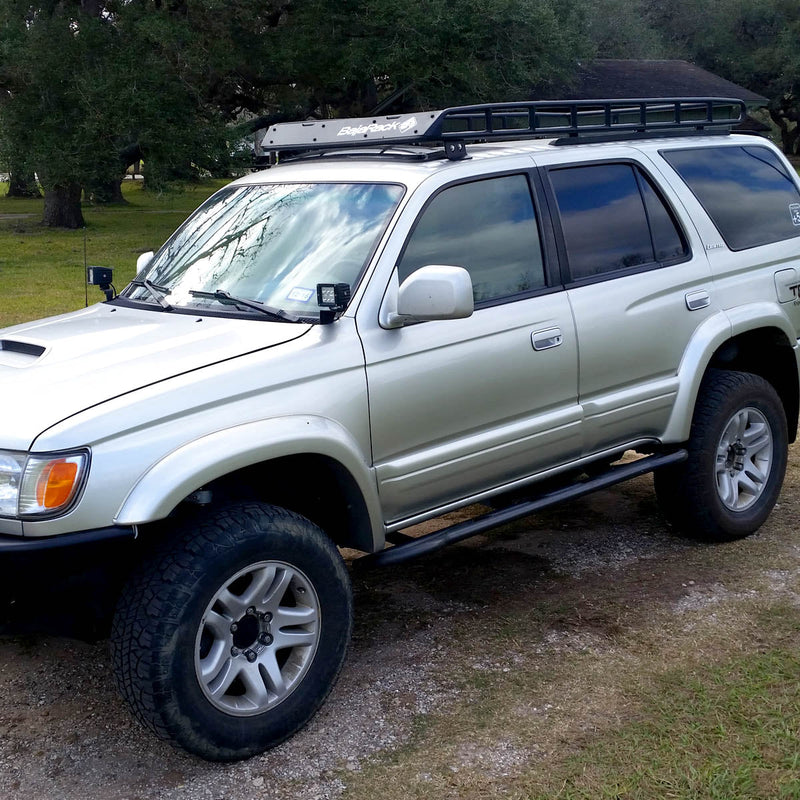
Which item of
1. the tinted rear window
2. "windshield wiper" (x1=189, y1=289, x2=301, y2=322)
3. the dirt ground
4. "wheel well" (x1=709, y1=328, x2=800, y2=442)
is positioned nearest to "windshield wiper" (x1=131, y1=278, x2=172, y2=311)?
"windshield wiper" (x1=189, y1=289, x2=301, y2=322)

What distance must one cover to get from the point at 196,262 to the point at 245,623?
1.65m

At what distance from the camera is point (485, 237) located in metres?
4.20

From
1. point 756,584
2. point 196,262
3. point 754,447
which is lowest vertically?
point 756,584

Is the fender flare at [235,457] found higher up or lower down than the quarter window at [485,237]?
lower down

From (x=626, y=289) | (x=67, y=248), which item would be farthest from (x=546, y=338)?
(x=67, y=248)

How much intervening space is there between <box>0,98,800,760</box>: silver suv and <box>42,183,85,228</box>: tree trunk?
25017 millimetres

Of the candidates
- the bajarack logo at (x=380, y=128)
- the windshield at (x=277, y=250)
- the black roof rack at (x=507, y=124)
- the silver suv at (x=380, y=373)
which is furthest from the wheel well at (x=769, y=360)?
the windshield at (x=277, y=250)

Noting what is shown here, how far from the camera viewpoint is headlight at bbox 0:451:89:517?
9.86 feet

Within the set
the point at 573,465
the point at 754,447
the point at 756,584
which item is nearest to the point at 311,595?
the point at 573,465

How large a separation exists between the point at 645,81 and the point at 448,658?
38509mm

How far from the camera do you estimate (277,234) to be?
4207mm

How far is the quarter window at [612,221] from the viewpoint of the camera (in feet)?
14.7

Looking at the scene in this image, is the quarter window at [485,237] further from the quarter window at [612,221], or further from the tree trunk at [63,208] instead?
the tree trunk at [63,208]

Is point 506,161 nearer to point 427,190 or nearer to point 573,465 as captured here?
point 427,190
